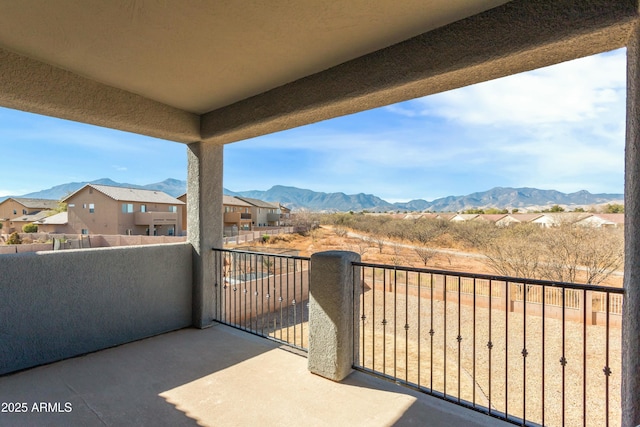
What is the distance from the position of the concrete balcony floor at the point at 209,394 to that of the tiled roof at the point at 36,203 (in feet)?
85.6

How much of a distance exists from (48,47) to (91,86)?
1.73 ft

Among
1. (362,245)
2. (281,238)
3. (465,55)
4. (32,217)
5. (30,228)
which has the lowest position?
(362,245)

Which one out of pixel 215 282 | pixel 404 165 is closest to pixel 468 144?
pixel 404 165

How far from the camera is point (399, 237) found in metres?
20.0

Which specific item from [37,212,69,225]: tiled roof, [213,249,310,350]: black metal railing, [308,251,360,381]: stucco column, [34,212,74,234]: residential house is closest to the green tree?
[34,212,74,234]: residential house

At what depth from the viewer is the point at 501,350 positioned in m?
7.21

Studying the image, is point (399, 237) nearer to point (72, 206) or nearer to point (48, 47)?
point (48, 47)

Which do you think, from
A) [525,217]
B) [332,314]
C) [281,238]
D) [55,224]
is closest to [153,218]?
[55,224]

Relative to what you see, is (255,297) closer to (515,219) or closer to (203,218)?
(203,218)

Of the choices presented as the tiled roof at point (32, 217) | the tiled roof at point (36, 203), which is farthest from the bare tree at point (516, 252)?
the tiled roof at point (36, 203)

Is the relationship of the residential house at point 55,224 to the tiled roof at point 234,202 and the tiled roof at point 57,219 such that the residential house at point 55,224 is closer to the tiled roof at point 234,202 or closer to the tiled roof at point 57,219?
the tiled roof at point 57,219

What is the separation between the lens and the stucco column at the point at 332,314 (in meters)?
2.35

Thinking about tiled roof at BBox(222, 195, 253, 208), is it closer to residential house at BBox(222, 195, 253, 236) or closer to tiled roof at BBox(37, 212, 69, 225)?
residential house at BBox(222, 195, 253, 236)

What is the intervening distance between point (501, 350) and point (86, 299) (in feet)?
27.8
